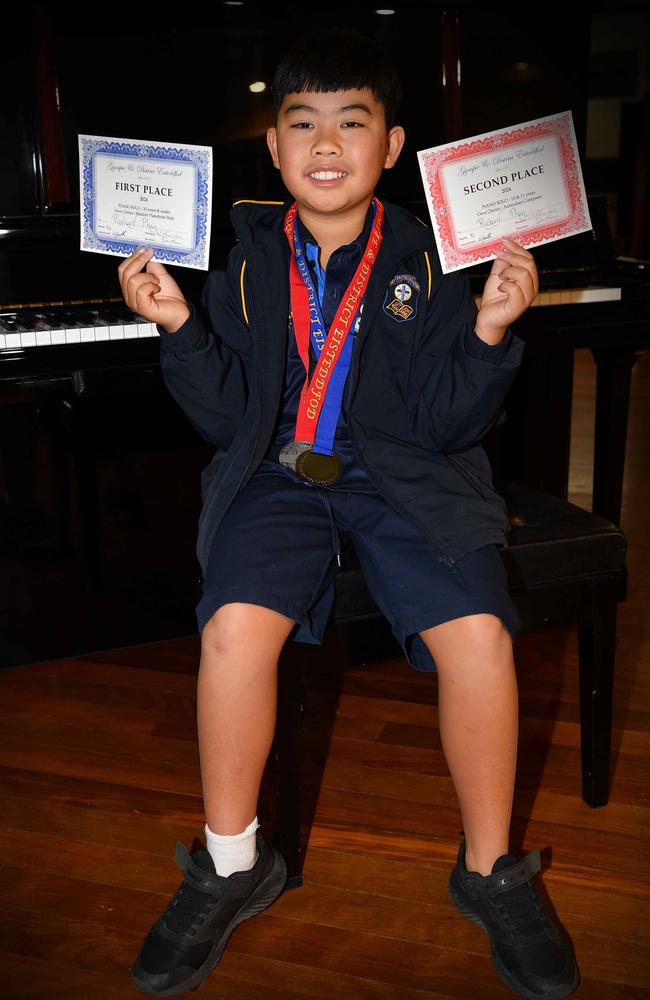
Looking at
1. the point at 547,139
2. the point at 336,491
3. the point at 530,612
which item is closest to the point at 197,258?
the point at 336,491

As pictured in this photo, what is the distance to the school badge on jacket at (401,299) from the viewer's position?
1.56m

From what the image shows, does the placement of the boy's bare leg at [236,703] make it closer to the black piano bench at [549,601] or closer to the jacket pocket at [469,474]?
the black piano bench at [549,601]

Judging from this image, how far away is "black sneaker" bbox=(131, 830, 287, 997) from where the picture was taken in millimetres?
1421

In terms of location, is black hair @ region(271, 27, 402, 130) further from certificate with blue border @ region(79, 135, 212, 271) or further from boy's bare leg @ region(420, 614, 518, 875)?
boy's bare leg @ region(420, 614, 518, 875)

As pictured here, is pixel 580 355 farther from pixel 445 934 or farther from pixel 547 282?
pixel 445 934

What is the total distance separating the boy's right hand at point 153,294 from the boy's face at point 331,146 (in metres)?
0.22

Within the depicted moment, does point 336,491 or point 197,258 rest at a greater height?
point 197,258

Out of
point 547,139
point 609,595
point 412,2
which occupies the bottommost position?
point 609,595

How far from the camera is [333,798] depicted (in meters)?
1.86

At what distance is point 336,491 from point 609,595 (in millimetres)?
461

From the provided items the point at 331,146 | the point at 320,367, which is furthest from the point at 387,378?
the point at 331,146

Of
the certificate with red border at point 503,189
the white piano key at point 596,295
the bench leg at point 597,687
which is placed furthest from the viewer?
the white piano key at point 596,295

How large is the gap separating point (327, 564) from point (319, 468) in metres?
0.13

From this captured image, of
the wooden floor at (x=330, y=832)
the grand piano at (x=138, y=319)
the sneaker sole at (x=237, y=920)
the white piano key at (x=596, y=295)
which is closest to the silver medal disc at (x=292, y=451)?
the wooden floor at (x=330, y=832)
